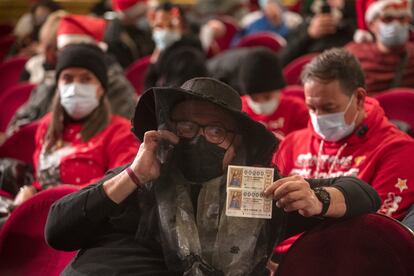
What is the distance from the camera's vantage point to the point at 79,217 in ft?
7.23

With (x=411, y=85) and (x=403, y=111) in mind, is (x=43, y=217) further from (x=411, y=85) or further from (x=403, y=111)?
(x=411, y=85)

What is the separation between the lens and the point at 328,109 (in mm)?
2875

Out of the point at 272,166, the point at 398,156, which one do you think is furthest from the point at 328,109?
the point at 272,166

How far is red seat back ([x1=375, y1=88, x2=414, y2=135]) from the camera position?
Answer: 3.56m

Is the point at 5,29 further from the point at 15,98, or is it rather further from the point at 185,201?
the point at 185,201

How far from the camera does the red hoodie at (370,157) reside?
268 centimetres

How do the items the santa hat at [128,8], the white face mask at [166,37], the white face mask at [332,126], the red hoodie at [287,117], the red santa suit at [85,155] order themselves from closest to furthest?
the white face mask at [332,126]
the red santa suit at [85,155]
the red hoodie at [287,117]
the white face mask at [166,37]
the santa hat at [128,8]

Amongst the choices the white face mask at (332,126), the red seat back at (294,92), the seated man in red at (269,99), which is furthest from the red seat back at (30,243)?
the red seat back at (294,92)

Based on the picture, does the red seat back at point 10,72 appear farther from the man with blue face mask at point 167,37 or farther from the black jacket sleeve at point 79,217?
the black jacket sleeve at point 79,217

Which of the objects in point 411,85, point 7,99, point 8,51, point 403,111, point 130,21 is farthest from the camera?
point 8,51

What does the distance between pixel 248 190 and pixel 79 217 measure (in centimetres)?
49

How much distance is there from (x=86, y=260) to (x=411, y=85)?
8.66 ft

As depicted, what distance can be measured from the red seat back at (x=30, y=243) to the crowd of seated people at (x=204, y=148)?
324 mm

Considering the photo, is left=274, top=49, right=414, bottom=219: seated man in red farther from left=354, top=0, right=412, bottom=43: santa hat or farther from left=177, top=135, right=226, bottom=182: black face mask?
left=354, top=0, right=412, bottom=43: santa hat
